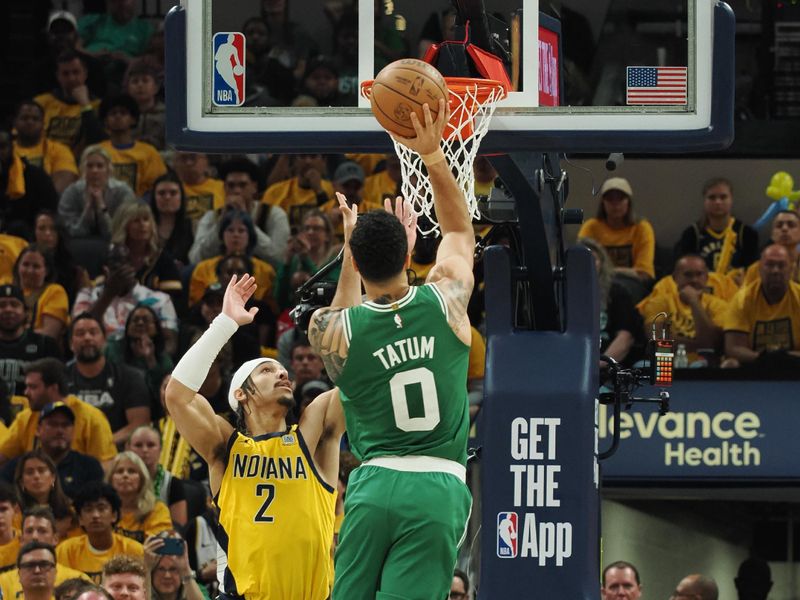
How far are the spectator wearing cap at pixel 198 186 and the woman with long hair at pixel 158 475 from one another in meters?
3.17

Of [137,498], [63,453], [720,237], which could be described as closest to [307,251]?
[63,453]

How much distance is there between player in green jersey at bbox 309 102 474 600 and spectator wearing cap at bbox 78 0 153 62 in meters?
10.3

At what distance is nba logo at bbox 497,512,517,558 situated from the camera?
8.29 m

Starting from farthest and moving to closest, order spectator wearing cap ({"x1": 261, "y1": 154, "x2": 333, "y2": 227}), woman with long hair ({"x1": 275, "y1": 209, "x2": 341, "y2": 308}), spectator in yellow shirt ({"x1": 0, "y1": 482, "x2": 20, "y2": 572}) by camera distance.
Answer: spectator wearing cap ({"x1": 261, "y1": 154, "x2": 333, "y2": 227}) < woman with long hair ({"x1": 275, "y1": 209, "x2": 341, "y2": 308}) < spectator in yellow shirt ({"x1": 0, "y1": 482, "x2": 20, "y2": 572})

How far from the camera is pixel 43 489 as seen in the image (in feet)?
36.7

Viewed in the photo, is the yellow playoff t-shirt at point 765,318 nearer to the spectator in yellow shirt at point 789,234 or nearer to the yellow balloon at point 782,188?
the spectator in yellow shirt at point 789,234

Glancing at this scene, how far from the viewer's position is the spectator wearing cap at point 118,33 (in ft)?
53.4

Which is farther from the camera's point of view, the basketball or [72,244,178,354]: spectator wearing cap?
[72,244,178,354]: spectator wearing cap

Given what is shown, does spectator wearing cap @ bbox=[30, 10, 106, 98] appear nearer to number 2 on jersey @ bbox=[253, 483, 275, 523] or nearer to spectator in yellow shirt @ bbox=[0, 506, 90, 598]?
spectator in yellow shirt @ bbox=[0, 506, 90, 598]

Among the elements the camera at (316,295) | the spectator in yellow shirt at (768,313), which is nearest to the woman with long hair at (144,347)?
the spectator in yellow shirt at (768,313)

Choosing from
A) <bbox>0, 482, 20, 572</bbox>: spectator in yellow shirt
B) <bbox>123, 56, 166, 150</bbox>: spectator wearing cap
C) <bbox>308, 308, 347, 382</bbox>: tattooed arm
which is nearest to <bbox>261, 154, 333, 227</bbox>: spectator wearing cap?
<bbox>123, 56, 166, 150</bbox>: spectator wearing cap

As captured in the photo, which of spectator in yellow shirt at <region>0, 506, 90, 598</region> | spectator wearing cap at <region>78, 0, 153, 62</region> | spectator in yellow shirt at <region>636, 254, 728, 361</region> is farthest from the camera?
spectator wearing cap at <region>78, 0, 153, 62</region>

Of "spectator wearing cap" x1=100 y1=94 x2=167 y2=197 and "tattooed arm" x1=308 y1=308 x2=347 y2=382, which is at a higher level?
"spectator wearing cap" x1=100 y1=94 x2=167 y2=197

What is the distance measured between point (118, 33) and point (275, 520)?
9.59 metres
